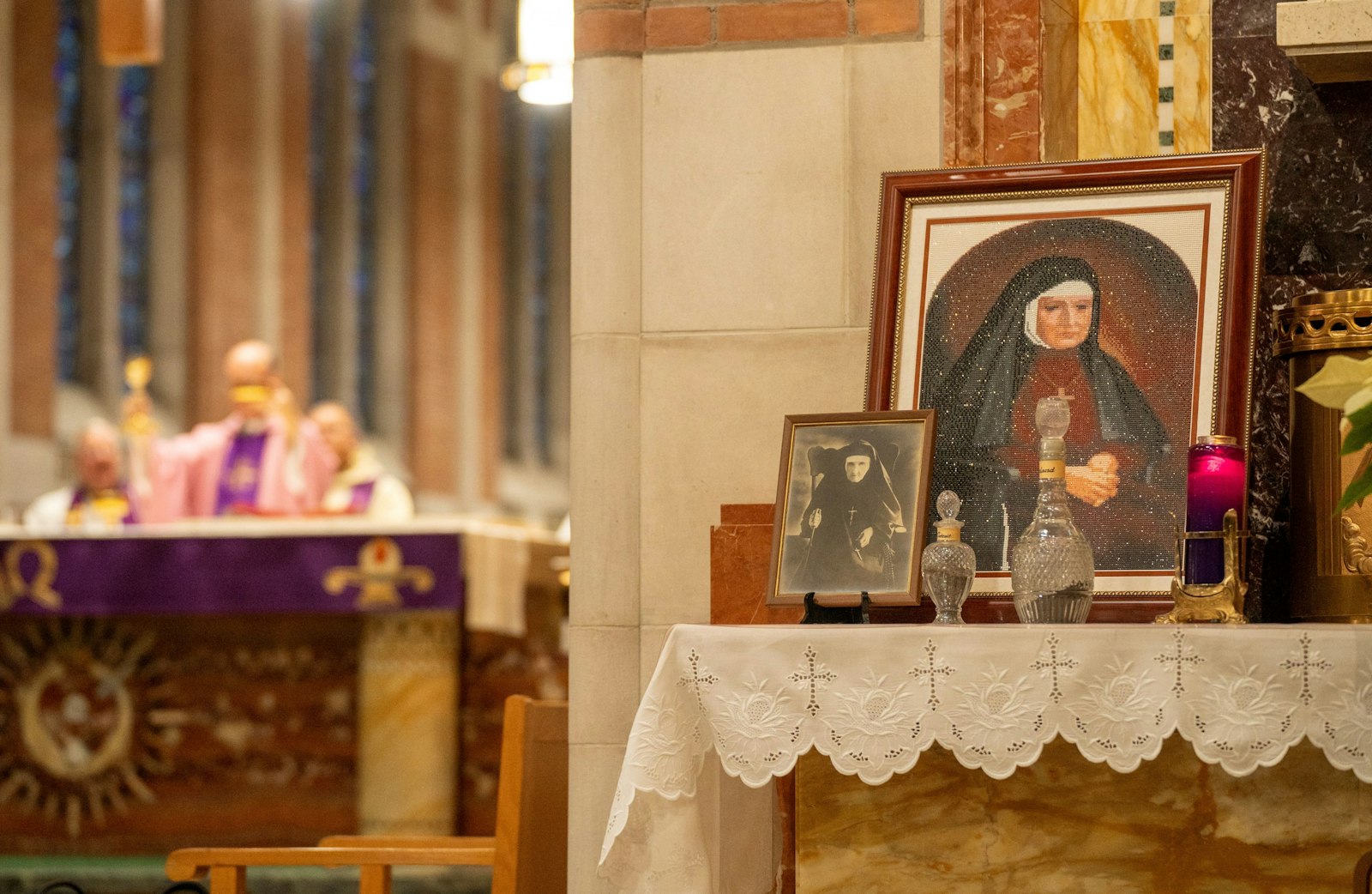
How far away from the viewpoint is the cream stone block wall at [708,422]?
3.98 meters

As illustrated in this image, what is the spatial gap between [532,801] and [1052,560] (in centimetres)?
117

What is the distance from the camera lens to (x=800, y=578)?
3361mm

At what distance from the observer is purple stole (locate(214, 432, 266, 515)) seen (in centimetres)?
1003

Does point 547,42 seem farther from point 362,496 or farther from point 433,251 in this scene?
point 433,251

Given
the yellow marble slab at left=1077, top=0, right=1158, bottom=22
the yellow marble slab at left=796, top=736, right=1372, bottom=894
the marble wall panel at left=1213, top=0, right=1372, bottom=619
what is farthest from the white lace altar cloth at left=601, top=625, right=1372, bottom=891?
the yellow marble slab at left=1077, top=0, right=1158, bottom=22

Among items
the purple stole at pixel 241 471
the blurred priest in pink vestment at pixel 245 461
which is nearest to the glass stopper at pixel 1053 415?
the blurred priest in pink vestment at pixel 245 461

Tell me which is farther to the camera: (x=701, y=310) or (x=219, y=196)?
(x=219, y=196)

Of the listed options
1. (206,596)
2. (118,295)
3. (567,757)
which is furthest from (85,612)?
(118,295)

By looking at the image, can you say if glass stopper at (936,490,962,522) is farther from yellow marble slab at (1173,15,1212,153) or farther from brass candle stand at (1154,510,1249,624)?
yellow marble slab at (1173,15,1212,153)

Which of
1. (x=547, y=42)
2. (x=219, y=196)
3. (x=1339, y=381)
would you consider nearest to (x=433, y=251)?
(x=219, y=196)

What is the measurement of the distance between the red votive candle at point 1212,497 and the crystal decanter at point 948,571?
0.36 metres

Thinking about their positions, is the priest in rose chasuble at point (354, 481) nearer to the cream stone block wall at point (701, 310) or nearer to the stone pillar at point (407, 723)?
the stone pillar at point (407, 723)

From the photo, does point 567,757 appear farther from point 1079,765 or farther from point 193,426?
point 193,426

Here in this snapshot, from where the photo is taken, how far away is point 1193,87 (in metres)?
3.96
